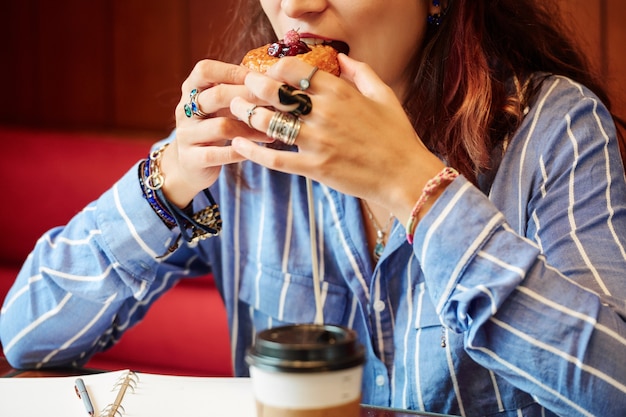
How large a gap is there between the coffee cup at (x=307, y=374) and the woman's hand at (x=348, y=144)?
280 mm

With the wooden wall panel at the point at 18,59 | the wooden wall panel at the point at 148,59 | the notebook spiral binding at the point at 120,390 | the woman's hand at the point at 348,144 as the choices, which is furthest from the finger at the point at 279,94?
the wooden wall panel at the point at 18,59

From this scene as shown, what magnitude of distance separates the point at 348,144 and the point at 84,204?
4.85 feet

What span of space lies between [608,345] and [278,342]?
1.57 ft

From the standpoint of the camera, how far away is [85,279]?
1.37 meters

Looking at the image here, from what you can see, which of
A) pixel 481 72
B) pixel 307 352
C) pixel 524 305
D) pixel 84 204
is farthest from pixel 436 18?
pixel 84 204

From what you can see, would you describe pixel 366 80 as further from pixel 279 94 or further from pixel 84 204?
pixel 84 204

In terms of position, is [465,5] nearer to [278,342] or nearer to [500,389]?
[500,389]

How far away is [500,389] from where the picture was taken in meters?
1.25

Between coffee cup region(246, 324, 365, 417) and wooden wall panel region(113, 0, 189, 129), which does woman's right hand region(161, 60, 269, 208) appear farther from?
wooden wall panel region(113, 0, 189, 129)

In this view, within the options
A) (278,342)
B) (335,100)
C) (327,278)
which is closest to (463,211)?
(335,100)

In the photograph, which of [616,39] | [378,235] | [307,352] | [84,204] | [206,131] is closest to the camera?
[307,352]

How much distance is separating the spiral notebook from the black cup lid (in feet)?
0.89

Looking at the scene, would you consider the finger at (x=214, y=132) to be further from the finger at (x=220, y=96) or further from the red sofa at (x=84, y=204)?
the red sofa at (x=84, y=204)

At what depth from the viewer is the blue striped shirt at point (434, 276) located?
1007 mm
